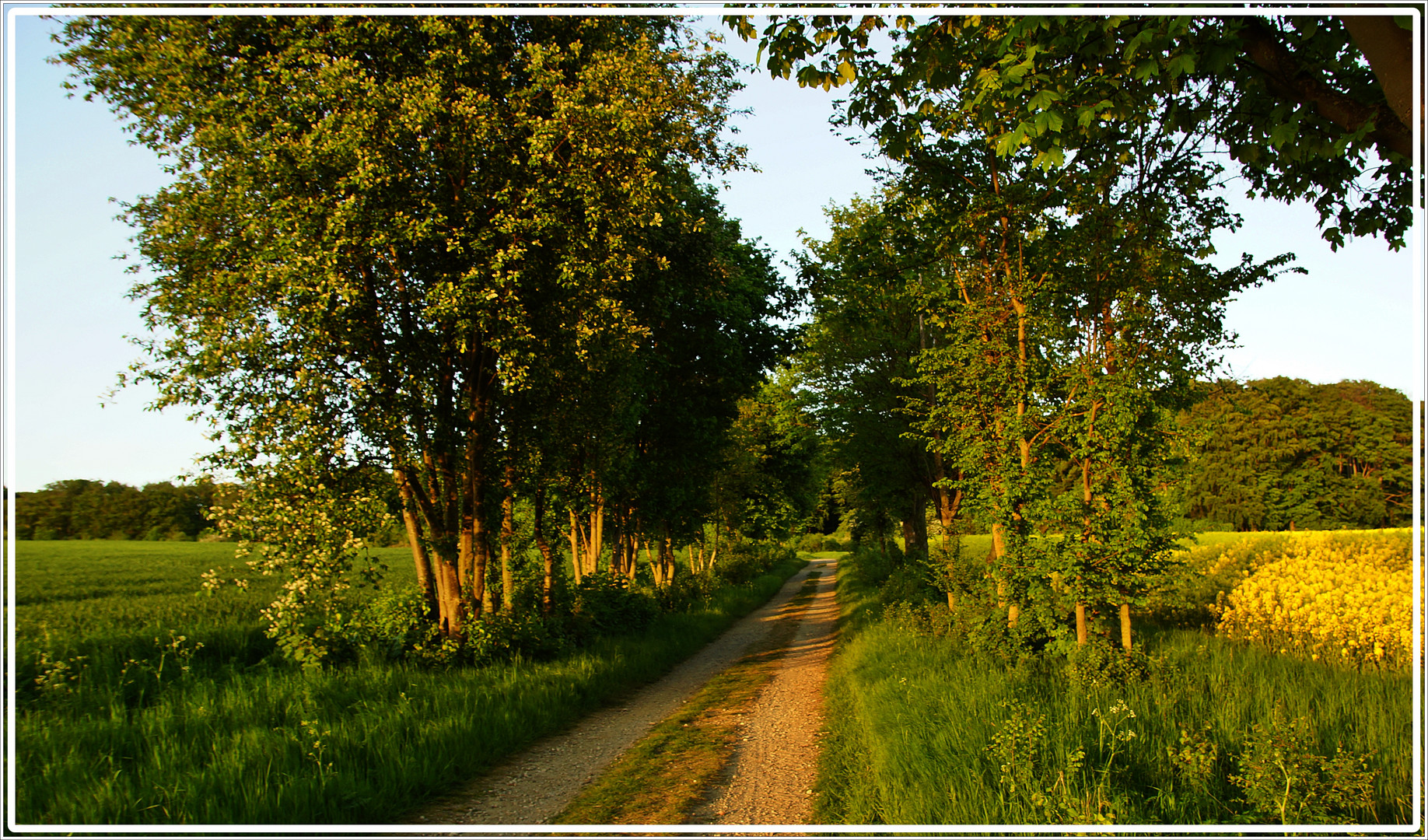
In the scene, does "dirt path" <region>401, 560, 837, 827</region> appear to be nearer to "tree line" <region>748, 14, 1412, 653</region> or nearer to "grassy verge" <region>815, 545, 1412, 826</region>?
"grassy verge" <region>815, 545, 1412, 826</region>

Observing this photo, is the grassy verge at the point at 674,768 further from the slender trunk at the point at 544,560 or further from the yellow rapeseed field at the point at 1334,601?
the yellow rapeseed field at the point at 1334,601

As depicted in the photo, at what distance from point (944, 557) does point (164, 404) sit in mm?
11745

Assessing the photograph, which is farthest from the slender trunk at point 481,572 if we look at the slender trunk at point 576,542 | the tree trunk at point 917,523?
the tree trunk at point 917,523

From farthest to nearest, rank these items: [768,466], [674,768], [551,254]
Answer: [768,466] → [551,254] → [674,768]

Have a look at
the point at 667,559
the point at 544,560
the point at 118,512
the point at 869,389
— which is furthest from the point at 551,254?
the point at 667,559

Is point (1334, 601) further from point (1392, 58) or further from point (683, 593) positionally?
point (683, 593)

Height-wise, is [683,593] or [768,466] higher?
[768,466]

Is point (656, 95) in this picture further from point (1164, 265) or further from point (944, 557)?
point (944, 557)

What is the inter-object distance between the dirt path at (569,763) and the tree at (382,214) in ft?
11.2

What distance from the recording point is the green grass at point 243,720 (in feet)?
17.7

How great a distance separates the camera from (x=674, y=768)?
734 centimetres

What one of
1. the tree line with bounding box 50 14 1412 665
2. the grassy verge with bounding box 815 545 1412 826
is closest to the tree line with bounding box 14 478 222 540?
the tree line with bounding box 50 14 1412 665

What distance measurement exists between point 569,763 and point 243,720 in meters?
3.33

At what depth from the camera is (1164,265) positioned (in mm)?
9367
